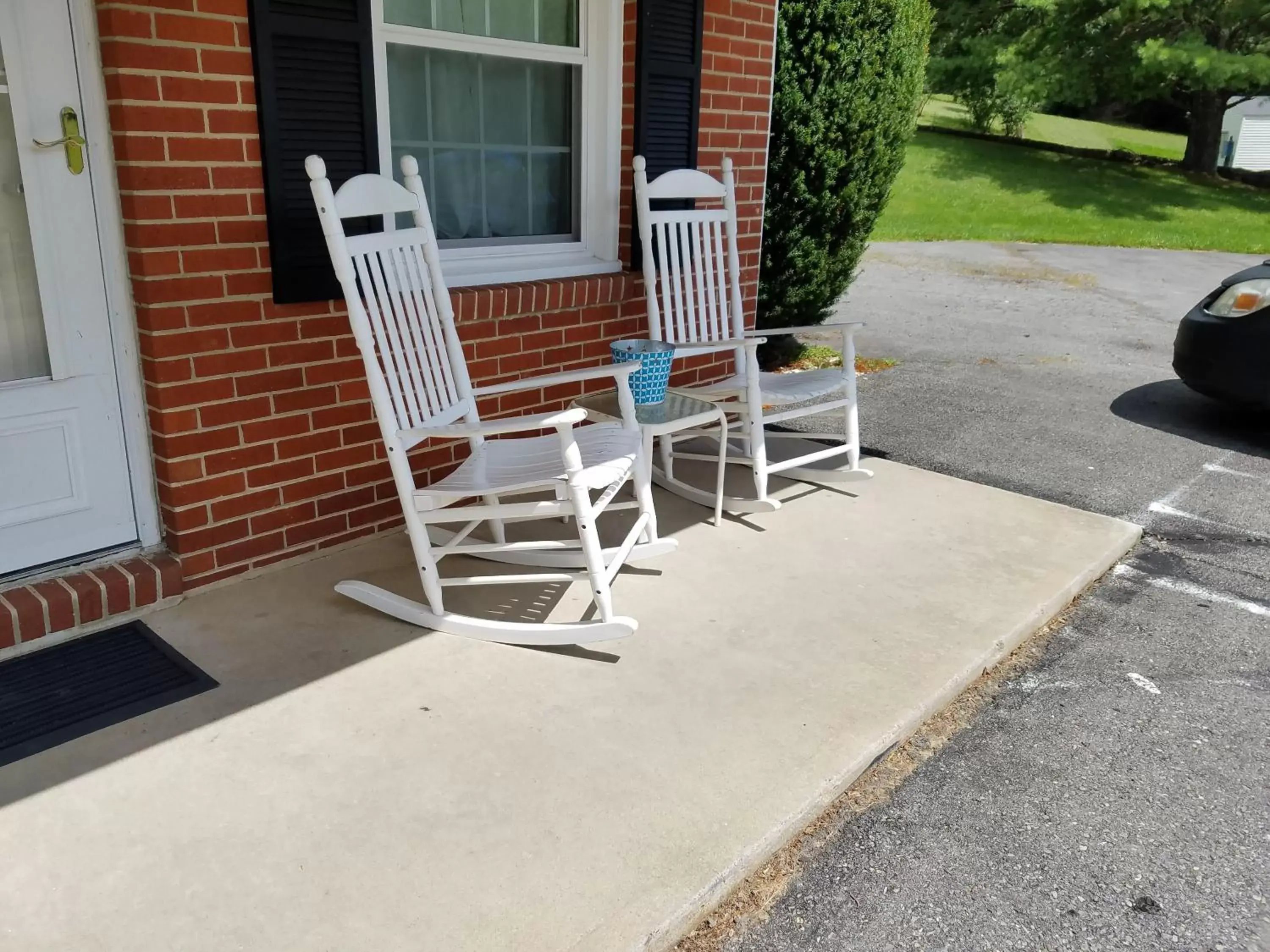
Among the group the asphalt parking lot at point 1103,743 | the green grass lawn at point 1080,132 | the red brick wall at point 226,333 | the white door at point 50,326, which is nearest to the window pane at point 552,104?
the red brick wall at point 226,333

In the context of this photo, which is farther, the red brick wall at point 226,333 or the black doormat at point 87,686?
the red brick wall at point 226,333

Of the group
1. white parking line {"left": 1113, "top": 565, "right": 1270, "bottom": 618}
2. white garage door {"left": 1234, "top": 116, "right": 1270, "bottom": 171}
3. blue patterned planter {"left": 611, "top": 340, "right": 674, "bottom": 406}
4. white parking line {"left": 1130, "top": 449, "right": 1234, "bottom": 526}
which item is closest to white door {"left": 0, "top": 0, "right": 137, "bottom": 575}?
blue patterned planter {"left": 611, "top": 340, "right": 674, "bottom": 406}

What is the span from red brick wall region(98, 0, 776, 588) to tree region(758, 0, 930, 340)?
2.17m

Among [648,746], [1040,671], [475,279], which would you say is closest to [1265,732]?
[1040,671]

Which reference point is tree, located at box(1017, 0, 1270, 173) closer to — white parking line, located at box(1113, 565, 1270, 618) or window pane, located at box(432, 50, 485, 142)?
white parking line, located at box(1113, 565, 1270, 618)

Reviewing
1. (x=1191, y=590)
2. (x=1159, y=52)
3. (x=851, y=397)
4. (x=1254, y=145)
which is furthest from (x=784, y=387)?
(x=1254, y=145)

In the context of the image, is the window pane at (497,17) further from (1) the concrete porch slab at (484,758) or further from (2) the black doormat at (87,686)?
(2) the black doormat at (87,686)

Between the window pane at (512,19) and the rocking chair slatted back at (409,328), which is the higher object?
the window pane at (512,19)

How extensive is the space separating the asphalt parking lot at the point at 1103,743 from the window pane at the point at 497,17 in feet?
7.12

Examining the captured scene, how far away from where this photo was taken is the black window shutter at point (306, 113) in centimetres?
263

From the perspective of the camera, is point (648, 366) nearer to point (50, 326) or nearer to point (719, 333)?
point (719, 333)

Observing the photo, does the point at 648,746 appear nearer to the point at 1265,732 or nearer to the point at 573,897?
the point at 573,897

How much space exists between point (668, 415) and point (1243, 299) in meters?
2.92

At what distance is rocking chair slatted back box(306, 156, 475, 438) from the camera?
2.60 meters
